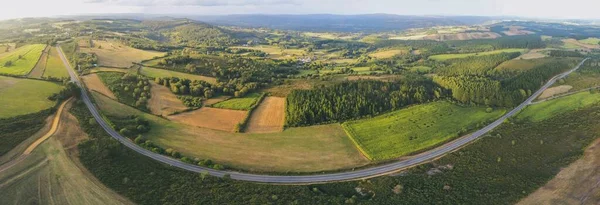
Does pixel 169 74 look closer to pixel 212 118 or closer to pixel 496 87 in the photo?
pixel 212 118

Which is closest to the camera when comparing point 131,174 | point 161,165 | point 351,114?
point 131,174

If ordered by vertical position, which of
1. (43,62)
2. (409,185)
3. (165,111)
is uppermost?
(43,62)

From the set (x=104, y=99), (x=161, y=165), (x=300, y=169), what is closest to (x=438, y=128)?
(x=300, y=169)

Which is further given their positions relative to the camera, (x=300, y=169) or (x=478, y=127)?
(x=478, y=127)

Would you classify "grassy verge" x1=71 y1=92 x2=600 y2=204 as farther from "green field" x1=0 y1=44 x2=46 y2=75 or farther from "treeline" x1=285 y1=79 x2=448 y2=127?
"green field" x1=0 y1=44 x2=46 y2=75

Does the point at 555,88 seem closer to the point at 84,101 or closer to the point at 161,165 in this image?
the point at 161,165

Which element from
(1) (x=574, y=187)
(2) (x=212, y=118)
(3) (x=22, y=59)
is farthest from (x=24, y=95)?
(1) (x=574, y=187)

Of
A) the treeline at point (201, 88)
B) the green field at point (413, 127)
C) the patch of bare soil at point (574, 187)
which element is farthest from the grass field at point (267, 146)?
the patch of bare soil at point (574, 187)

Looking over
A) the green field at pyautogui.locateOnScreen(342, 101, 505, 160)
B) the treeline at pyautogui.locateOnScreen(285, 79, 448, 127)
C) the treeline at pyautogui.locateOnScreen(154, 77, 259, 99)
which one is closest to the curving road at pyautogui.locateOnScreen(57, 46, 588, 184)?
the green field at pyautogui.locateOnScreen(342, 101, 505, 160)

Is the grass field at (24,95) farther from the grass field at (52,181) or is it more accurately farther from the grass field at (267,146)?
the grass field at (52,181)
